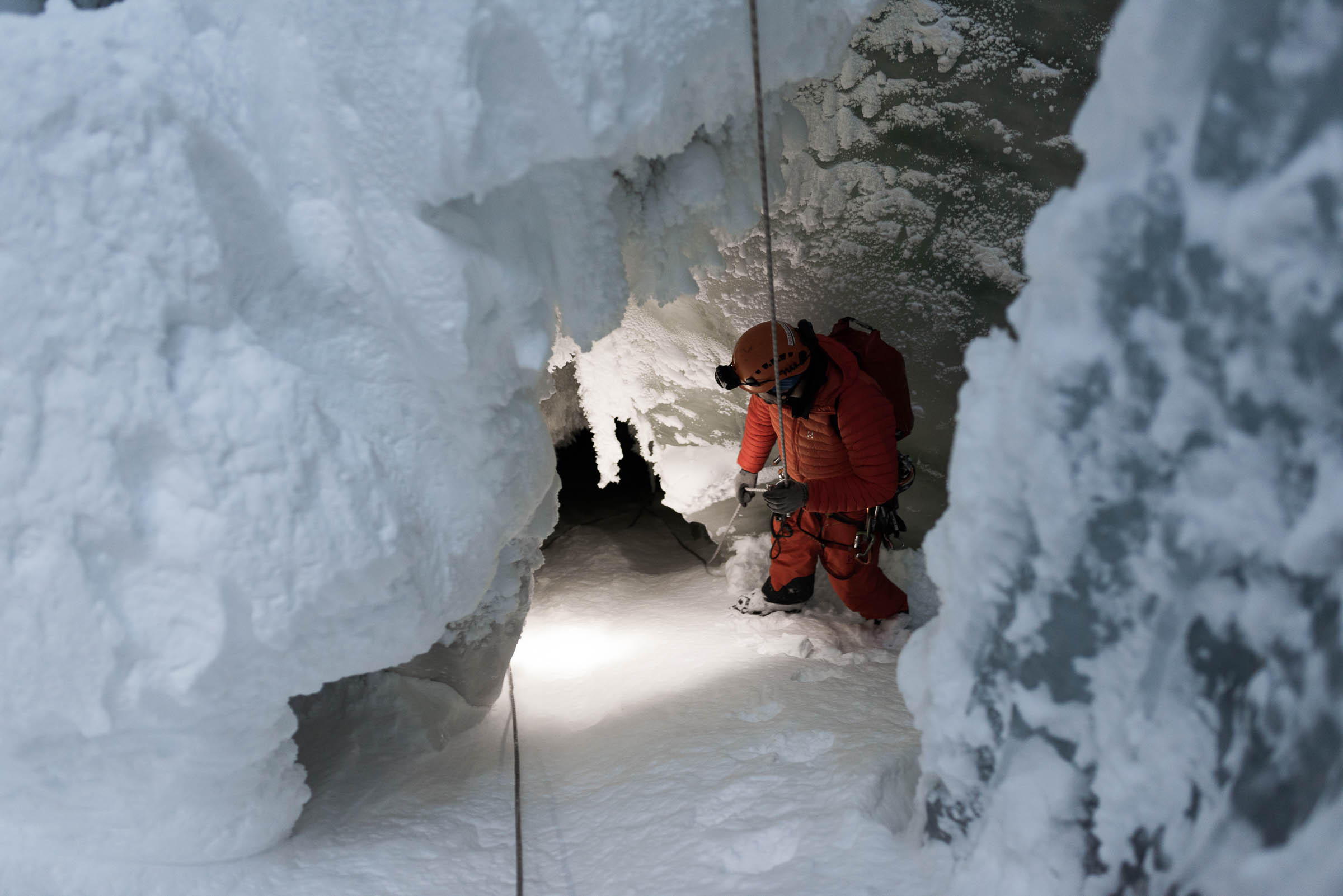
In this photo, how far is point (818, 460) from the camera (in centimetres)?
330

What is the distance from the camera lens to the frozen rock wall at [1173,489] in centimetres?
100

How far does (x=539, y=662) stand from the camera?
3.66 m

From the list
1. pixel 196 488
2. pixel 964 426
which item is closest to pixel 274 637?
pixel 196 488

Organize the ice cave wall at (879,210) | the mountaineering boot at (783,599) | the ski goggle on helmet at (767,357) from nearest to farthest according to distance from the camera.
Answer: the ice cave wall at (879,210) < the ski goggle on helmet at (767,357) < the mountaineering boot at (783,599)

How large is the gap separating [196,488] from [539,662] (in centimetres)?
214

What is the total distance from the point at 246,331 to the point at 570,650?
7.56ft

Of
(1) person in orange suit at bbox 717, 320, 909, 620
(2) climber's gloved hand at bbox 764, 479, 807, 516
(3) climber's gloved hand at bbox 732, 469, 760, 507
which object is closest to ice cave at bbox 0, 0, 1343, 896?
(1) person in orange suit at bbox 717, 320, 909, 620

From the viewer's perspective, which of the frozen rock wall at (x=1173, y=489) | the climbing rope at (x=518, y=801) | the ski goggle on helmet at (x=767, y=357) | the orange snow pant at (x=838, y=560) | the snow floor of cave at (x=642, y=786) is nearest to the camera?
the frozen rock wall at (x=1173, y=489)

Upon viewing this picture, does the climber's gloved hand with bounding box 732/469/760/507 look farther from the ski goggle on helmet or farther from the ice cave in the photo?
the ice cave

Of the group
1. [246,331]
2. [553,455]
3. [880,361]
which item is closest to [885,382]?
[880,361]

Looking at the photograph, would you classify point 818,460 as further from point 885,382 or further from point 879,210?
point 879,210

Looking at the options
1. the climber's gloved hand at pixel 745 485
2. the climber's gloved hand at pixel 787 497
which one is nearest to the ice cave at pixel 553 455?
the climber's gloved hand at pixel 787 497

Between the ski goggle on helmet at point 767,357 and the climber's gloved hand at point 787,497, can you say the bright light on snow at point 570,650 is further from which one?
the ski goggle on helmet at point 767,357

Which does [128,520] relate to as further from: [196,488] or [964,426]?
[964,426]
